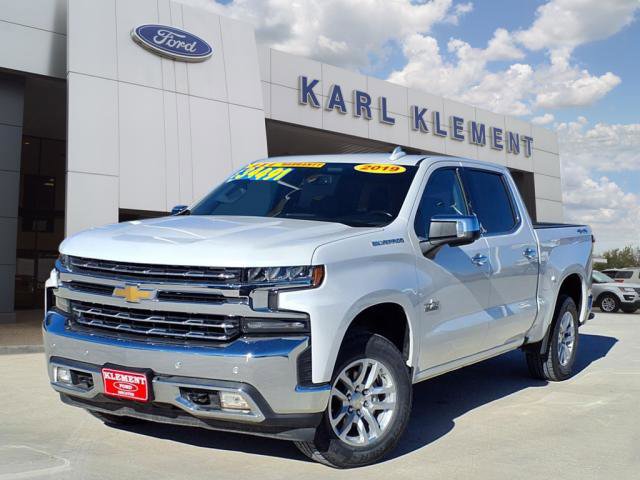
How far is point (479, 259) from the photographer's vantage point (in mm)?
5480

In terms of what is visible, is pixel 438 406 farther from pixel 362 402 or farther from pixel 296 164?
pixel 296 164

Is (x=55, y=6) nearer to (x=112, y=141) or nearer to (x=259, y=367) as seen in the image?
(x=112, y=141)

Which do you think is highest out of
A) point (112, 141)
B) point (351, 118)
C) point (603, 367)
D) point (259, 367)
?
point (351, 118)

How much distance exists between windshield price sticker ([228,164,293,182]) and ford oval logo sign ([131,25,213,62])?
10.5 m

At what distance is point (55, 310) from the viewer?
14.9 feet

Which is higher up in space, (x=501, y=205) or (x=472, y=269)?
(x=501, y=205)

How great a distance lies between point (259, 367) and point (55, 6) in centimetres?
1376

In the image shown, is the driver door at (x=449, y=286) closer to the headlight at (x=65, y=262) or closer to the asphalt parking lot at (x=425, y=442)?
the asphalt parking lot at (x=425, y=442)

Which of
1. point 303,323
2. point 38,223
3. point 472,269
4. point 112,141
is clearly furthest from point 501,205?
point 38,223

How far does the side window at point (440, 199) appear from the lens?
5.00 metres

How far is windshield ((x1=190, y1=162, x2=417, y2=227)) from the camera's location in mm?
4945

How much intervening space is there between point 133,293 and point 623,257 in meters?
102

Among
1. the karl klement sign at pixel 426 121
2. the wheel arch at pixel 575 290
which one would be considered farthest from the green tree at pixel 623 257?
the wheel arch at pixel 575 290

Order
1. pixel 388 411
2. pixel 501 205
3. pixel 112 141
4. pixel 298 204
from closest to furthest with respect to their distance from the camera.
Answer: pixel 388 411 → pixel 298 204 → pixel 501 205 → pixel 112 141
